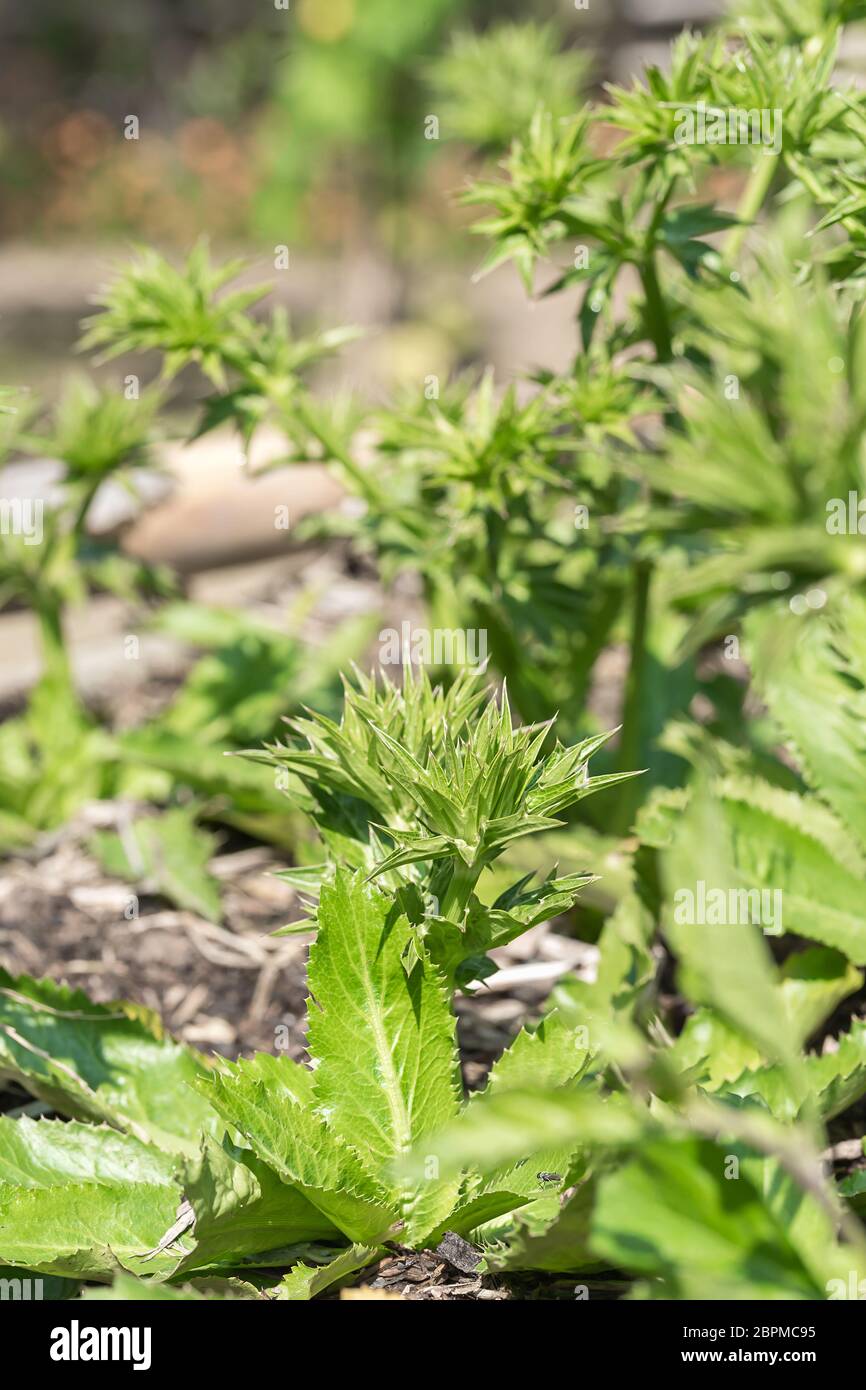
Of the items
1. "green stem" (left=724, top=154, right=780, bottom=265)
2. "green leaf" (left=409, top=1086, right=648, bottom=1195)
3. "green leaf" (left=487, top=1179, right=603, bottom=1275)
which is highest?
"green stem" (left=724, top=154, right=780, bottom=265)

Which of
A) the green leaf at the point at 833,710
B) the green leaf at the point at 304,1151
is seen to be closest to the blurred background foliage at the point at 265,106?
the green leaf at the point at 833,710

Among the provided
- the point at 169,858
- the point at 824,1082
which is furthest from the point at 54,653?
the point at 824,1082

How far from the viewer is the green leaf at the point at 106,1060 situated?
1.72 m

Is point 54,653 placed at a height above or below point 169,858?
above

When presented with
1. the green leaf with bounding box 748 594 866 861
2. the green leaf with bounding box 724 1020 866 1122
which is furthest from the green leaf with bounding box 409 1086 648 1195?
the green leaf with bounding box 748 594 866 861

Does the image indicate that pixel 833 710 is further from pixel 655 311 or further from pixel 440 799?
pixel 440 799

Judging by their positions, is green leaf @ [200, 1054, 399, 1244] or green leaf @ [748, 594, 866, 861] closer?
green leaf @ [200, 1054, 399, 1244]

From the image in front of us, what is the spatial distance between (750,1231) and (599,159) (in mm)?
1442

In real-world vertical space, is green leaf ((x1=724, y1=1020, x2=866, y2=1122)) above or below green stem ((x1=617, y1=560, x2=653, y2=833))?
below

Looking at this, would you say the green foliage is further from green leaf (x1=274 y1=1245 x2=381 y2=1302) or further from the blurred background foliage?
green leaf (x1=274 y1=1245 x2=381 y2=1302)

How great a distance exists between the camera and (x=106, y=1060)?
5.91ft

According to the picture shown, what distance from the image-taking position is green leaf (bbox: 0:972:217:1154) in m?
1.72

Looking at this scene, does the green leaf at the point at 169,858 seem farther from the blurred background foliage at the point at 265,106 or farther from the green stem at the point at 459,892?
the blurred background foliage at the point at 265,106
